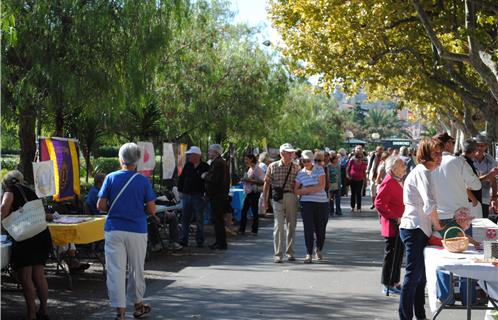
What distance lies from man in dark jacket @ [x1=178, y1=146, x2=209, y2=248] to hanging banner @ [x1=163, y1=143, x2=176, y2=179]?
12.5ft

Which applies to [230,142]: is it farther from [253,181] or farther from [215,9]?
[253,181]

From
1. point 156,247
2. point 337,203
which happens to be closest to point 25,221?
point 156,247

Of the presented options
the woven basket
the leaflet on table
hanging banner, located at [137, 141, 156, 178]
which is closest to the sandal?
the leaflet on table

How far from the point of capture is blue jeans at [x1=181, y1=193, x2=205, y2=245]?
47.4 feet

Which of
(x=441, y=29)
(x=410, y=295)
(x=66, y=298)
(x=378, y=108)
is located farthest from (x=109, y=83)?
(x=378, y=108)

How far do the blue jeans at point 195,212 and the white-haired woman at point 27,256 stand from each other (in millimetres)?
6346

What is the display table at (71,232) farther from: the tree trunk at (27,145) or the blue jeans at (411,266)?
the tree trunk at (27,145)

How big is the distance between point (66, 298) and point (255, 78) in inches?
709

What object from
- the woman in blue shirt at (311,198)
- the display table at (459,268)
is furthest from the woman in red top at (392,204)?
the woman in blue shirt at (311,198)

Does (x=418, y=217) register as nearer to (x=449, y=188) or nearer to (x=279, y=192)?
(x=449, y=188)

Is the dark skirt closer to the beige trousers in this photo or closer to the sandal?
the sandal

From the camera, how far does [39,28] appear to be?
13.0 m

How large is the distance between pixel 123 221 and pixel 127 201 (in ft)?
0.70

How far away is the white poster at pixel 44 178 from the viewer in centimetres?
1128
